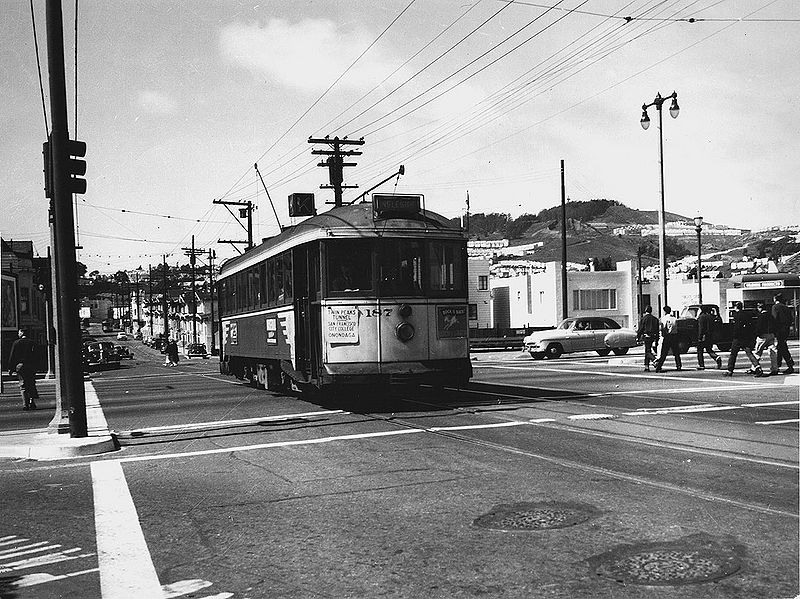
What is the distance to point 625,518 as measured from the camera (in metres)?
6.35

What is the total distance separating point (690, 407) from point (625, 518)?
824 cm

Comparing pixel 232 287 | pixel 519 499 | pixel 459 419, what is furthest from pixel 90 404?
pixel 519 499

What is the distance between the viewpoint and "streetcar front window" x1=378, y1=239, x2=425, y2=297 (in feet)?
48.9

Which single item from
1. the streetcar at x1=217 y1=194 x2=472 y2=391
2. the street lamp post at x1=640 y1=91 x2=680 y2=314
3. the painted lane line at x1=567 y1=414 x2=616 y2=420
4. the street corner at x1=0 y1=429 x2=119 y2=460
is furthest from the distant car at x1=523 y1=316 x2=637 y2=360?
the street corner at x1=0 y1=429 x2=119 y2=460

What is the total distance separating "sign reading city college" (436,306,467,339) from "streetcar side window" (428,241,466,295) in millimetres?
301

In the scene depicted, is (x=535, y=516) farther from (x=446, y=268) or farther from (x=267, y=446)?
(x=446, y=268)

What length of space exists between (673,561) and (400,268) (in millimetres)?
10163

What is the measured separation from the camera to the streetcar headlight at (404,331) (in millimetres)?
14789

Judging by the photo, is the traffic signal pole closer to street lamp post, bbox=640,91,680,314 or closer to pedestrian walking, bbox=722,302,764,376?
pedestrian walking, bbox=722,302,764,376

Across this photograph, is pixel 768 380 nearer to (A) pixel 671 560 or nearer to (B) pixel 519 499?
(B) pixel 519 499

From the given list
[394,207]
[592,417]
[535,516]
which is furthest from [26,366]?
[535,516]

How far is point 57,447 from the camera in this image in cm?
1082

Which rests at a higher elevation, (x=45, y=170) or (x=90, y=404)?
(x=45, y=170)

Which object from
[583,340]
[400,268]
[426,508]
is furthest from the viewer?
[583,340]
